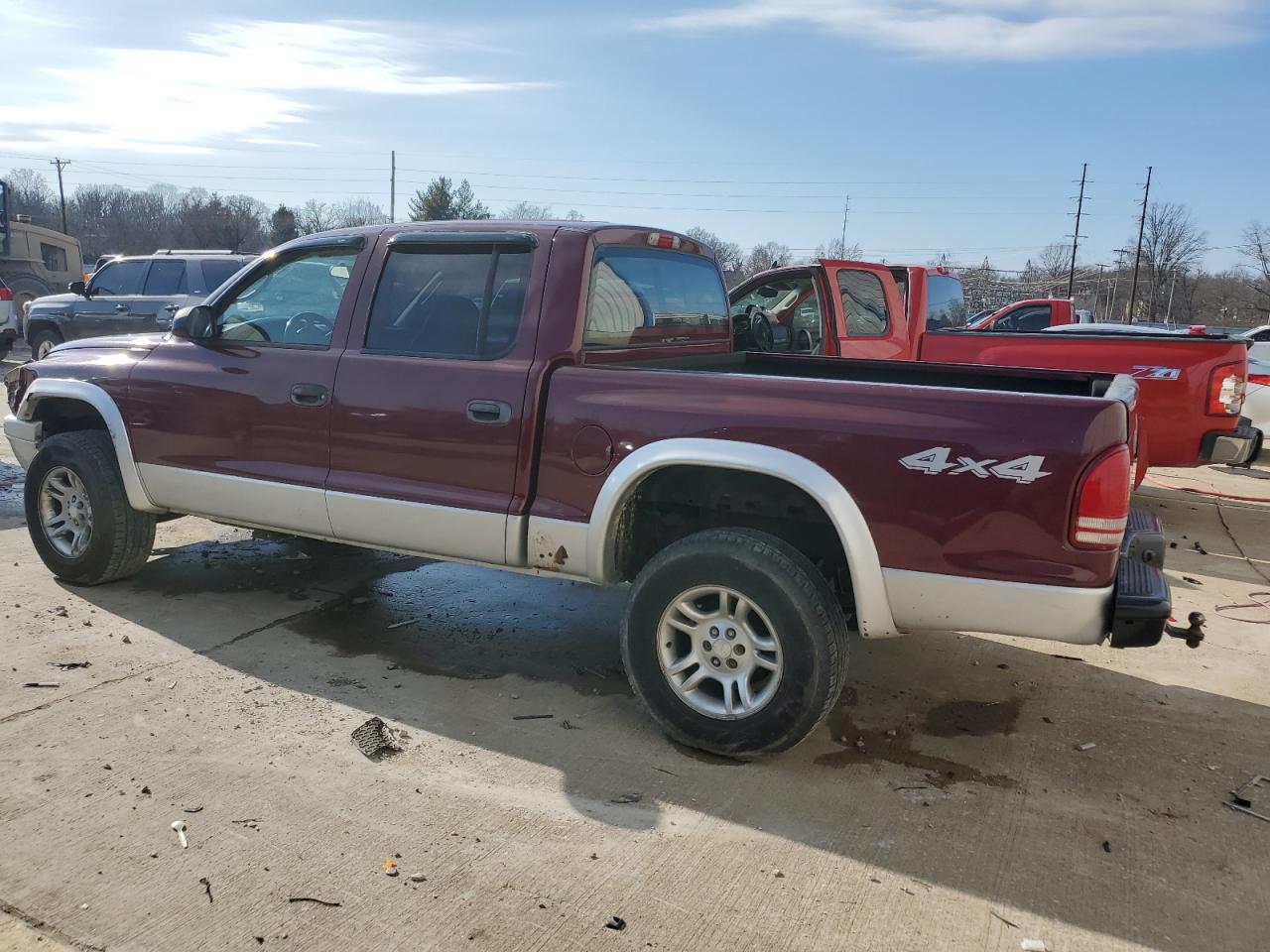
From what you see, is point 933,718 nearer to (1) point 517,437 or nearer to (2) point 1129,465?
(2) point 1129,465

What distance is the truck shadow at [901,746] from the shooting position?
288cm

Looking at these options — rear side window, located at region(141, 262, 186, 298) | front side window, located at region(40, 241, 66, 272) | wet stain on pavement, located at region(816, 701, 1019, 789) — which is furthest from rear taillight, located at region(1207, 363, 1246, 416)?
front side window, located at region(40, 241, 66, 272)

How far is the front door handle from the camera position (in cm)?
432

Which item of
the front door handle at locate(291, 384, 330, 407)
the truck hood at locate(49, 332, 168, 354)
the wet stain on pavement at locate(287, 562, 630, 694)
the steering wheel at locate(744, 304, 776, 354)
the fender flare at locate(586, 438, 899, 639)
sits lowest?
the wet stain on pavement at locate(287, 562, 630, 694)

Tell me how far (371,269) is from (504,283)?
2.43ft

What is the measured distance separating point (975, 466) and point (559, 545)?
1615 mm

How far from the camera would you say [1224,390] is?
685 cm

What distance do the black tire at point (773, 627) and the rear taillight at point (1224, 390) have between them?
4.90 m

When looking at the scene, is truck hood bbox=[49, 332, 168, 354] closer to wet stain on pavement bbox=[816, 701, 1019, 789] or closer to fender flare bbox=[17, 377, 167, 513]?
fender flare bbox=[17, 377, 167, 513]

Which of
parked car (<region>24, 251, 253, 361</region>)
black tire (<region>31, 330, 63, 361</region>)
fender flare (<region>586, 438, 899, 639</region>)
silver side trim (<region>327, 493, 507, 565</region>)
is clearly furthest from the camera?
black tire (<region>31, 330, 63, 361</region>)

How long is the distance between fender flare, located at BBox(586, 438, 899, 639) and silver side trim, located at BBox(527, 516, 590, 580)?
153 mm

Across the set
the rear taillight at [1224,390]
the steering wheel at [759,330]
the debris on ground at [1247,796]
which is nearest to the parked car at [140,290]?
the steering wheel at [759,330]

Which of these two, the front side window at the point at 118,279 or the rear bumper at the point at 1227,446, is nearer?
the rear bumper at the point at 1227,446

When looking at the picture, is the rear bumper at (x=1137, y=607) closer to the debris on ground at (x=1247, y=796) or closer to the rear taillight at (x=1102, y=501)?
the rear taillight at (x=1102, y=501)
